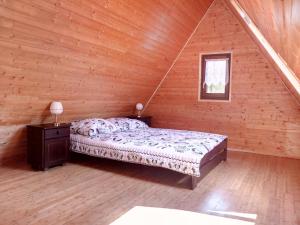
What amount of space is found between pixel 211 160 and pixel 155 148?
0.86 m

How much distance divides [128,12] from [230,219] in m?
2.78

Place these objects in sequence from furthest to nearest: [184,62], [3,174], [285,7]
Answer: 1. [184,62]
2. [3,174]
3. [285,7]

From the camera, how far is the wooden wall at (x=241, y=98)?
4.75 metres

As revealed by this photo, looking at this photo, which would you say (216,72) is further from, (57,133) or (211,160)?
(57,133)

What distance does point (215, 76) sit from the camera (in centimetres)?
535

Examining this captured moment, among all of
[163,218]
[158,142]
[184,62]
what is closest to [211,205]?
[163,218]

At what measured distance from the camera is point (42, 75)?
3.39m

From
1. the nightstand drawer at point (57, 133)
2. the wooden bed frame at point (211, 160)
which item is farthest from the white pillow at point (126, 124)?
the wooden bed frame at point (211, 160)

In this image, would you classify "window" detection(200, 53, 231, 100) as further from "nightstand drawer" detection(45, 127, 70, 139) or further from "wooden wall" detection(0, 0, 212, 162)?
"nightstand drawer" detection(45, 127, 70, 139)

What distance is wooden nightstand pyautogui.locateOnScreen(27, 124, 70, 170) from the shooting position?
3570mm

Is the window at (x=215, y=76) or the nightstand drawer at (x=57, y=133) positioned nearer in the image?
the nightstand drawer at (x=57, y=133)

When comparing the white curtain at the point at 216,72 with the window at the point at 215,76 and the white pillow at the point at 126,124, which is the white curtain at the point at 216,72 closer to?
the window at the point at 215,76

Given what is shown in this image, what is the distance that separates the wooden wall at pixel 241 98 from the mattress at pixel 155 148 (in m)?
1.28

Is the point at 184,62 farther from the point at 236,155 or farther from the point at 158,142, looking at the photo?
the point at 158,142
